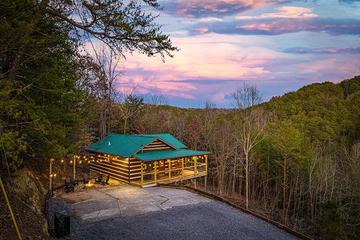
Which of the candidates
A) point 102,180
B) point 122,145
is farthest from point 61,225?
point 122,145

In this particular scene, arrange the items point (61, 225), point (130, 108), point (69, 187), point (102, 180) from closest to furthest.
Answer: point (61, 225)
point (69, 187)
point (102, 180)
point (130, 108)

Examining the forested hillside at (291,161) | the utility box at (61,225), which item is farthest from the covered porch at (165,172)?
the utility box at (61,225)

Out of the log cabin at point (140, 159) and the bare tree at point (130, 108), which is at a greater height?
the bare tree at point (130, 108)

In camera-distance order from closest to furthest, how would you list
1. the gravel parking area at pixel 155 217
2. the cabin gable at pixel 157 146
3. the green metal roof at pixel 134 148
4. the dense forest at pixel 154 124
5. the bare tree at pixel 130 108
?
the dense forest at pixel 154 124 → the gravel parking area at pixel 155 217 → the green metal roof at pixel 134 148 → the cabin gable at pixel 157 146 → the bare tree at pixel 130 108

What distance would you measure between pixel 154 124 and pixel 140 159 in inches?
658

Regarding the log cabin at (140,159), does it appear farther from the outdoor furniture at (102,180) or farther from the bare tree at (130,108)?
the bare tree at (130,108)

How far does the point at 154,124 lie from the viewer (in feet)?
119

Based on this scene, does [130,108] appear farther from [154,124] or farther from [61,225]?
[61,225]

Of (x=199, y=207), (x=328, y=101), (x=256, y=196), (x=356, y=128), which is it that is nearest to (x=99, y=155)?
(x=199, y=207)

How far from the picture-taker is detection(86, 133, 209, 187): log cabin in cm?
2066

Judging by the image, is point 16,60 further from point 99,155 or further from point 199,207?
point 99,155

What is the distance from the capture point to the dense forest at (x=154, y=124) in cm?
868

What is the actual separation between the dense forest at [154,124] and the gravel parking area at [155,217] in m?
3.03

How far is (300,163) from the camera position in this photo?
2808 centimetres
